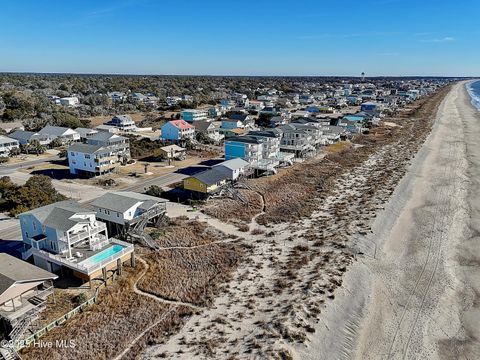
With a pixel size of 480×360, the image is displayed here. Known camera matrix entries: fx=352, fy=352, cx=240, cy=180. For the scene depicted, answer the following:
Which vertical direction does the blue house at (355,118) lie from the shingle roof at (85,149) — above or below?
below

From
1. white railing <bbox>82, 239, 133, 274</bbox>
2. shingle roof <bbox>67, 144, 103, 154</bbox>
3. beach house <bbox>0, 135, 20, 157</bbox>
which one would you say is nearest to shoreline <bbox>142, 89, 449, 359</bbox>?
white railing <bbox>82, 239, 133, 274</bbox>

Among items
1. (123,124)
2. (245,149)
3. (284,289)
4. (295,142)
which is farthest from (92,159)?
(123,124)

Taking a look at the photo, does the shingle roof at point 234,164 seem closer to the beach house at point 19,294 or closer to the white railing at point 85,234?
the white railing at point 85,234

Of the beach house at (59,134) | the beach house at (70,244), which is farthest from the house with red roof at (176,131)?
the beach house at (70,244)

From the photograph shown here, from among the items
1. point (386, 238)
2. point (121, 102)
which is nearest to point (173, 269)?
point (386, 238)

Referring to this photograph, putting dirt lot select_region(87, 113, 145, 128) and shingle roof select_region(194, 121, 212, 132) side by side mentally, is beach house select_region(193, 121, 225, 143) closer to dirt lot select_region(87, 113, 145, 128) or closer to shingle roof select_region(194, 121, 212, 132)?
shingle roof select_region(194, 121, 212, 132)

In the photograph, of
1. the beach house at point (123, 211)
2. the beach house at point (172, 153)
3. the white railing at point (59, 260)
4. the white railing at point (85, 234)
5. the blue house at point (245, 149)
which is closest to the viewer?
the white railing at point (59, 260)
